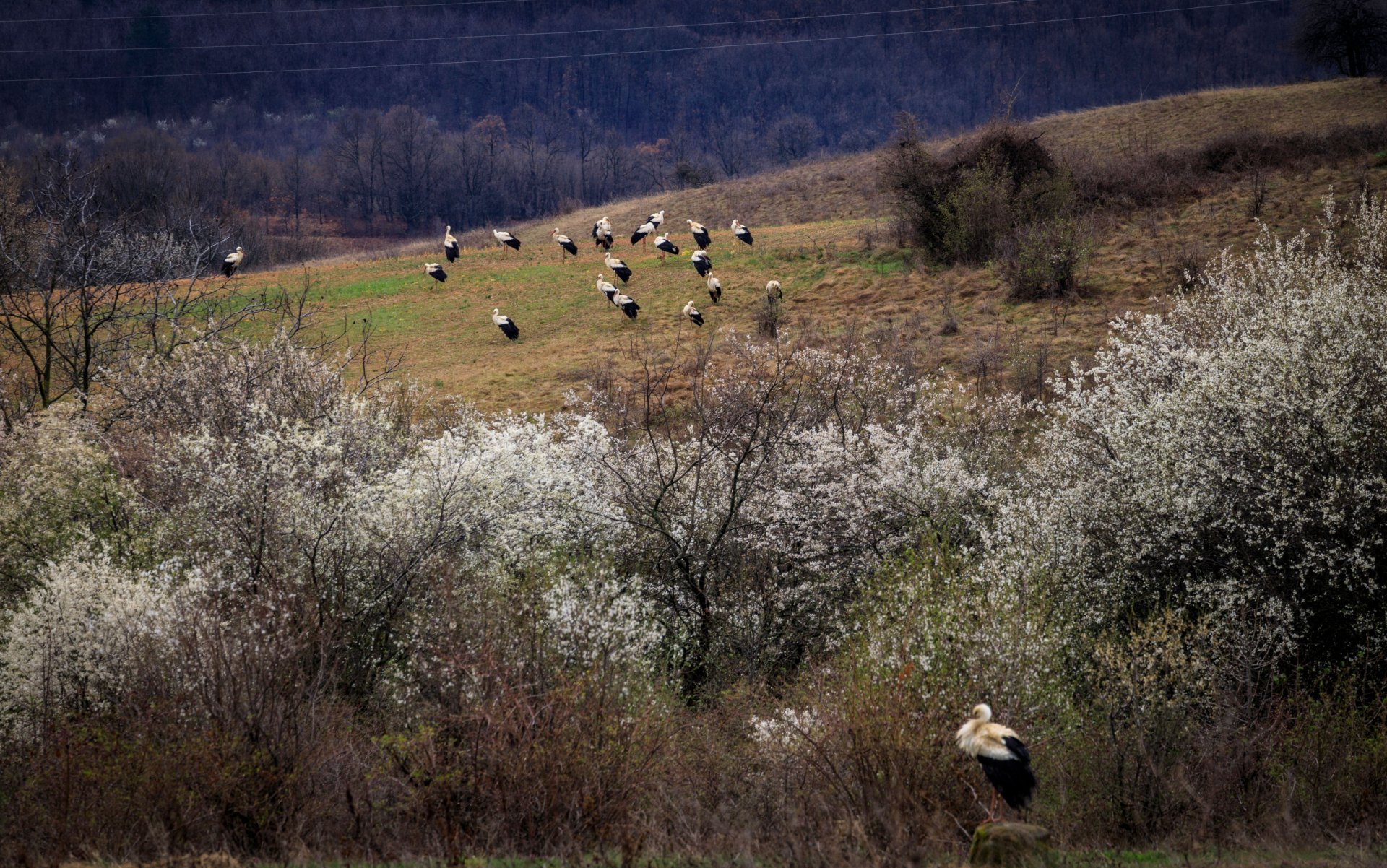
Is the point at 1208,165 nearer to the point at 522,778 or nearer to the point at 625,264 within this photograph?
the point at 625,264

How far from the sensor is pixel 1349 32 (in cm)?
6631

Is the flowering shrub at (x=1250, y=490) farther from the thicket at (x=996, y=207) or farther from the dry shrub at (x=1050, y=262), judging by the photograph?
the thicket at (x=996, y=207)

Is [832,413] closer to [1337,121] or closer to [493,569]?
[493,569]

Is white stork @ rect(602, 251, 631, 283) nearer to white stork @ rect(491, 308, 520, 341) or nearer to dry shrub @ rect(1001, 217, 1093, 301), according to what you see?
white stork @ rect(491, 308, 520, 341)

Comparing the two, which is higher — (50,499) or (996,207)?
(996,207)

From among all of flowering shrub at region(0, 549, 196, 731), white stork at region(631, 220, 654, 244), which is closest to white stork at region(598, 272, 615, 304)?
white stork at region(631, 220, 654, 244)

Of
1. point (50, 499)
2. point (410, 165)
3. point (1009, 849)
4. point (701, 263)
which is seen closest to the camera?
point (1009, 849)

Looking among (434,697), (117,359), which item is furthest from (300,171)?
(434,697)

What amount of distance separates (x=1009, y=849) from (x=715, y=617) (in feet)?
27.7

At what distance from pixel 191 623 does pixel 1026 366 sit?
2164 cm

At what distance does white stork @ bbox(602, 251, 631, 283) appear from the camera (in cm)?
3928

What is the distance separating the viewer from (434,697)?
13.8m

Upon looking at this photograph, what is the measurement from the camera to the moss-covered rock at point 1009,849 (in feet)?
29.2

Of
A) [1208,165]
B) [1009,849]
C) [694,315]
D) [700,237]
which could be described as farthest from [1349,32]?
[1009,849]
